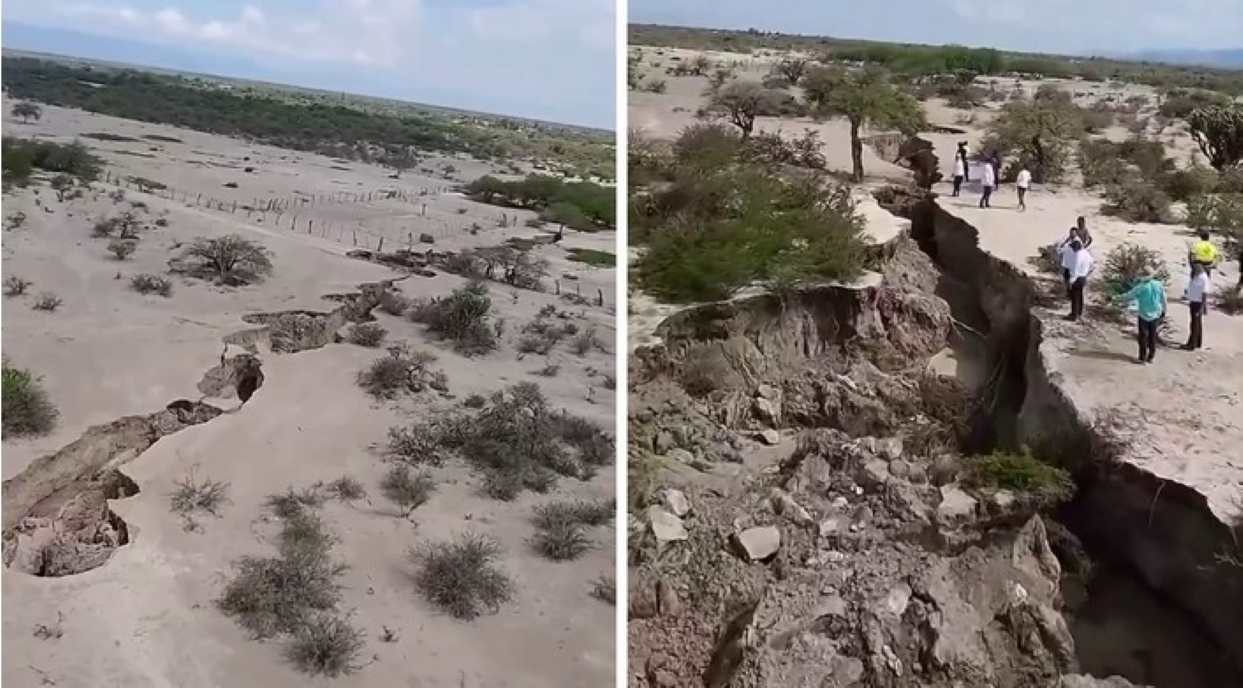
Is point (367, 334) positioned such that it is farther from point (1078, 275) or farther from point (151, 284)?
point (1078, 275)

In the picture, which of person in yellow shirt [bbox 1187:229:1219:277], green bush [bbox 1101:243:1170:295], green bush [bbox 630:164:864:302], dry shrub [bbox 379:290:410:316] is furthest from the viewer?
dry shrub [bbox 379:290:410:316]

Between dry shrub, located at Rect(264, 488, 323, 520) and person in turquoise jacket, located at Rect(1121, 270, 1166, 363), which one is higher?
person in turquoise jacket, located at Rect(1121, 270, 1166, 363)

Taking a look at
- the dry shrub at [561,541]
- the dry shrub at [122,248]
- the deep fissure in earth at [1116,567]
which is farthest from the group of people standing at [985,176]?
the dry shrub at [122,248]

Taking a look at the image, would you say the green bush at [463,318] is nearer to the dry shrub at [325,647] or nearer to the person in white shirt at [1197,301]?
the dry shrub at [325,647]

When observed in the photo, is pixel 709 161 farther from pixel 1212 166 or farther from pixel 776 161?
pixel 1212 166

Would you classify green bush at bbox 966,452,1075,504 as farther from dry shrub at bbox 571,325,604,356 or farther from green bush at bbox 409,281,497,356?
green bush at bbox 409,281,497,356

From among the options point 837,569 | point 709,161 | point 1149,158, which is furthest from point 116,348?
point 1149,158

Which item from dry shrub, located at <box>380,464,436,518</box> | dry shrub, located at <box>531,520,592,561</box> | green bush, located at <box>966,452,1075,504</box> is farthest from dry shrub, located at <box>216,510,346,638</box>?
green bush, located at <box>966,452,1075,504</box>
